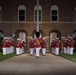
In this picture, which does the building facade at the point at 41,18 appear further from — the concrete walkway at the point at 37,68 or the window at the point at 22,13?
the concrete walkway at the point at 37,68

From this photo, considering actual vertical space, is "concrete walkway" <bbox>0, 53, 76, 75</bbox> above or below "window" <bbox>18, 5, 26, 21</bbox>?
below

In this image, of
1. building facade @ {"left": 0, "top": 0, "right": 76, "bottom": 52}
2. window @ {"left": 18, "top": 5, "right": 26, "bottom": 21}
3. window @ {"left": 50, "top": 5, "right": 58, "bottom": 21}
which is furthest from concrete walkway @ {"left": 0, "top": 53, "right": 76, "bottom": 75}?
window @ {"left": 18, "top": 5, "right": 26, "bottom": 21}

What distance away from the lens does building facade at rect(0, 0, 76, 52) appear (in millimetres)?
60906

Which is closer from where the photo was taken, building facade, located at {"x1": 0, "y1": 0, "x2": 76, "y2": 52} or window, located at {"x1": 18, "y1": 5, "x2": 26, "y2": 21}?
building facade, located at {"x1": 0, "y1": 0, "x2": 76, "y2": 52}

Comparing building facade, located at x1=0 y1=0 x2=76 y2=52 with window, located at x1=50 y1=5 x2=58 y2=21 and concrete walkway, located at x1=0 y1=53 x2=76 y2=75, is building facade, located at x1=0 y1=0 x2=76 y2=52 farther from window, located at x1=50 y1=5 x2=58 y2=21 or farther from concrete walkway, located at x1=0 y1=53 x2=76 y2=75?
concrete walkway, located at x1=0 y1=53 x2=76 y2=75

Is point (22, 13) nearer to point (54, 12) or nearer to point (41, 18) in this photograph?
point (41, 18)

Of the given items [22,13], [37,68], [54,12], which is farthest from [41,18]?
[37,68]

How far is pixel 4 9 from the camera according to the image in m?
61.1

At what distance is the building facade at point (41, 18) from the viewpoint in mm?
60906

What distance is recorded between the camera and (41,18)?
201ft

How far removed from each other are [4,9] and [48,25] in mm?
8711

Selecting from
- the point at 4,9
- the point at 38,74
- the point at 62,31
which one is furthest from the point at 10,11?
the point at 38,74

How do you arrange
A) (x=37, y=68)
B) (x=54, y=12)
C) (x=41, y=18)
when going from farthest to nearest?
(x=54, y=12) → (x=41, y=18) → (x=37, y=68)

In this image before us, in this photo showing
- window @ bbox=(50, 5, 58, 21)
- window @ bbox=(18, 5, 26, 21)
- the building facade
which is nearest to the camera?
the building facade
